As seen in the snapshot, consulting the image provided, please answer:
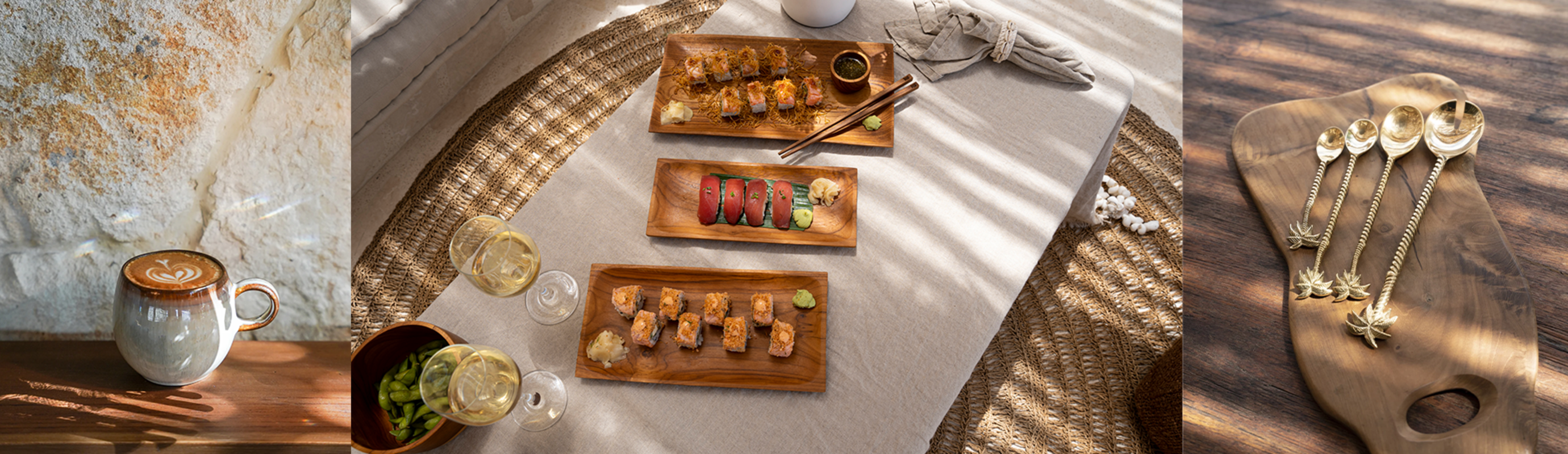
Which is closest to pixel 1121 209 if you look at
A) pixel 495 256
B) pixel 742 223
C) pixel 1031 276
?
pixel 1031 276

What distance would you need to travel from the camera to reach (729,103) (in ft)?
4.54

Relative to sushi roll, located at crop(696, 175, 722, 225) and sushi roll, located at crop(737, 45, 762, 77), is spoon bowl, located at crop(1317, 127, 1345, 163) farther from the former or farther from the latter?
sushi roll, located at crop(737, 45, 762, 77)

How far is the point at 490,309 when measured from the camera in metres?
1.18

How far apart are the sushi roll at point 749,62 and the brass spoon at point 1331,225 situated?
1038mm

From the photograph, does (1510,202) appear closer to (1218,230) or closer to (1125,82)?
(1218,230)

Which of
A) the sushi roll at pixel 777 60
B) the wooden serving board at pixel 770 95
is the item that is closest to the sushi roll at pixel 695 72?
the wooden serving board at pixel 770 95

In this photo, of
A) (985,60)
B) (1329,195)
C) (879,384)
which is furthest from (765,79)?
(1329,195)

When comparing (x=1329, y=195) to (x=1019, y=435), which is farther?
(x=1019, y=435)

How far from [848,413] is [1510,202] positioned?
76cm

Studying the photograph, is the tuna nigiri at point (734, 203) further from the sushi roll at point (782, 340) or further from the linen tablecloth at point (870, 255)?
the sushi roll at point (782, 340)

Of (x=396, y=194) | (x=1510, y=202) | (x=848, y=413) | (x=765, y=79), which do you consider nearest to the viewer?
(x=1510, y=202)

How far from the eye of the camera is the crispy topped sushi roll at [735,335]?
3.70 feet

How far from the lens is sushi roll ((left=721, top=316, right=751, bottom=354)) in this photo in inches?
44.4

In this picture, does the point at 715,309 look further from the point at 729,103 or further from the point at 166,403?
the point at 166,403
